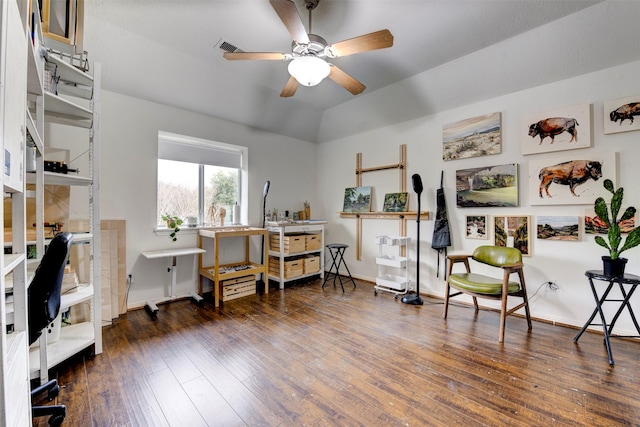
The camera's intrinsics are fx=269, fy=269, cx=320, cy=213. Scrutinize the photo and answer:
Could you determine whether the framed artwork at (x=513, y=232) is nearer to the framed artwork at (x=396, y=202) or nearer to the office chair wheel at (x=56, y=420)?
the framed artwork at (x=396, y=202)

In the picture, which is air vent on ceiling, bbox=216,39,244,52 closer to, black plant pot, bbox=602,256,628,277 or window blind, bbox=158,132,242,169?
window blind, bbox=158,132,242,169

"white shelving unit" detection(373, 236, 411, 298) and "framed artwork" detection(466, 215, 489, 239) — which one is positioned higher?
"framed artwork" detection(466, 215, 489, 239)

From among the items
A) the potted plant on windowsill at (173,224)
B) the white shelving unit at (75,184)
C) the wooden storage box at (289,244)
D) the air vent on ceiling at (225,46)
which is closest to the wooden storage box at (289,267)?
the wooden storage box at (289,244)

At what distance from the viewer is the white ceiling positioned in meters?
2.35

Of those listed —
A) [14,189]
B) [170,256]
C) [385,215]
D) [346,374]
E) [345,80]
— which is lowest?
[346,374]

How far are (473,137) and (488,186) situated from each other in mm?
666

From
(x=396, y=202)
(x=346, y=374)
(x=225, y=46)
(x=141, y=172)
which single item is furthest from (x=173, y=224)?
(x=396, y=202)

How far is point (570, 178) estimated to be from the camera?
2805mm

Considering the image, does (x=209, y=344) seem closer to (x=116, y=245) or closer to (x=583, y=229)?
(x=116, y=245)

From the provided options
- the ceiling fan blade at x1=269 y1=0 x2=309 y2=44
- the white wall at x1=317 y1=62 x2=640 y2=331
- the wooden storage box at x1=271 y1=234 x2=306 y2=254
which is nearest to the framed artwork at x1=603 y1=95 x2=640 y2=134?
the white wall at x1=317 y1=62 x2=640 y2=331

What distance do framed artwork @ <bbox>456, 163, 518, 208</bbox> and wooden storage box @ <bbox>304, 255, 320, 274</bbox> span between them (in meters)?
2.34

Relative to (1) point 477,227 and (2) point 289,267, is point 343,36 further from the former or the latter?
(2) point 289,267

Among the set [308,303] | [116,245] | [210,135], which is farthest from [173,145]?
[308,303]

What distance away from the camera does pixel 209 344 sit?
2.43m
